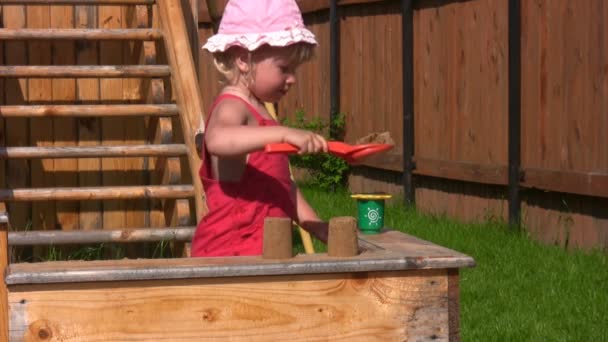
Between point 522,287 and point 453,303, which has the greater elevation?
point 453,303

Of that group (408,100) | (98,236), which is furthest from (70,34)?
(408,100)

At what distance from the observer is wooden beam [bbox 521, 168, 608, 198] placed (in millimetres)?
7973

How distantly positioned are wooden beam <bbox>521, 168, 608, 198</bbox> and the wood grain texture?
456 cm

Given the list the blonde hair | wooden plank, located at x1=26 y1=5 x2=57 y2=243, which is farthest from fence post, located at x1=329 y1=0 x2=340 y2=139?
the blonde hair

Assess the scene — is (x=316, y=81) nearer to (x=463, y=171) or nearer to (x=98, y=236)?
(x=463, y=171)

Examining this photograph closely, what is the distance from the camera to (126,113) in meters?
7.30

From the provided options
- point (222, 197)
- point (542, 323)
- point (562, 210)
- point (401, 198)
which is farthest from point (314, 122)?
point (222, 197)

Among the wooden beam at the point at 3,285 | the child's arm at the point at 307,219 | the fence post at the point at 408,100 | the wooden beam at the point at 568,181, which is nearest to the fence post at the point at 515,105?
the wooden beam at the point at 568,181

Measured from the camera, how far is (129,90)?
8.46 meters

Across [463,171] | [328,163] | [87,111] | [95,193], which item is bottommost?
[328,163]

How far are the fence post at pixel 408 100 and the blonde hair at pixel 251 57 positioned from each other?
7.12 m

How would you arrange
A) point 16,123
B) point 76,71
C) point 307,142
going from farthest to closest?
point 16,123, point 76,71, point 307,142

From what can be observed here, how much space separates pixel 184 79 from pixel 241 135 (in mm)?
3493

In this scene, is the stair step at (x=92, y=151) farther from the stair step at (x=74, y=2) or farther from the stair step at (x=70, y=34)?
the stair step at (x=74, y=2)
